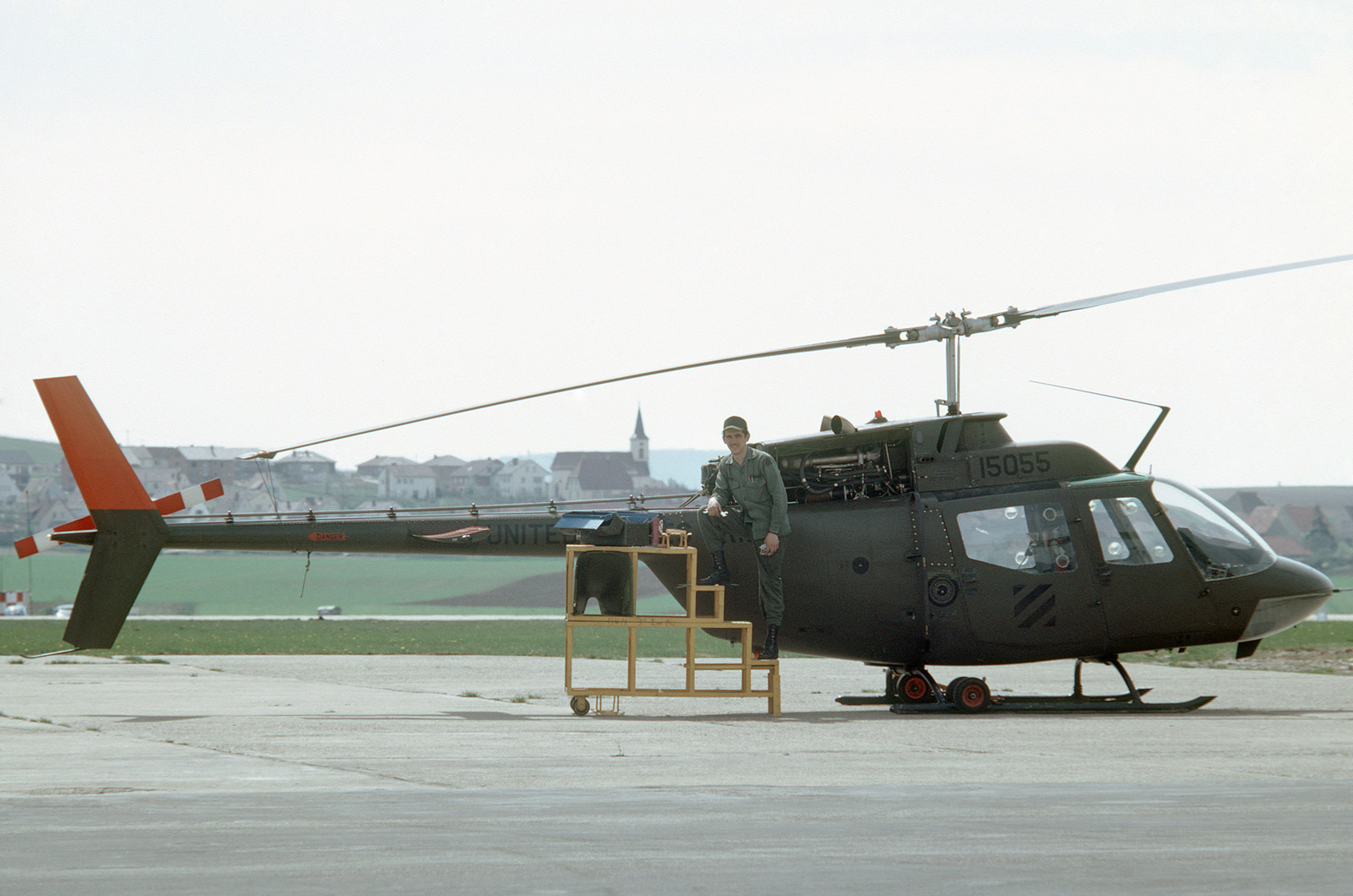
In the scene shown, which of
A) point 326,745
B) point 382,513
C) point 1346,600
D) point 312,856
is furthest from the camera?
point 1346,600

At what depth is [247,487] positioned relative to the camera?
599ft

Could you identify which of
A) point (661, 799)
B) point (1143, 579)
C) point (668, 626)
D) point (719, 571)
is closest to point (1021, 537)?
point (1143, 579)

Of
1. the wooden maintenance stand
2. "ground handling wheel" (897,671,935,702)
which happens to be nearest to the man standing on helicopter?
the wooden maintenance stand

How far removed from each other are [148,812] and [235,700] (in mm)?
6579

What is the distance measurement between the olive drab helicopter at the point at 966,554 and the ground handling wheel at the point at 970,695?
0.06ft

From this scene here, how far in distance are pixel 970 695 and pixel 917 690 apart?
2.34 ft

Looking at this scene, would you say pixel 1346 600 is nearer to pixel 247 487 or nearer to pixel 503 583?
pixel 503 583

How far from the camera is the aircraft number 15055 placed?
1230 centimetres

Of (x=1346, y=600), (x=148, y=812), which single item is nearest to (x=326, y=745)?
(x=148, y=812)

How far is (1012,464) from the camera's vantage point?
40.5 ft

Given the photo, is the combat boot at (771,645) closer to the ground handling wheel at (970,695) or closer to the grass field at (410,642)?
the ground handling wheel at (970,695)

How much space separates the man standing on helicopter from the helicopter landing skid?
150 centimetres

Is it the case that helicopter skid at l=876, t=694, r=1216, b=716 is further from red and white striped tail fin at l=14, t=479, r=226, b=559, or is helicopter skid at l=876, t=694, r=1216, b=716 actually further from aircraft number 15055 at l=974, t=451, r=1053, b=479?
red and white striped tail fin at l=14, t=479, r=226, b=559

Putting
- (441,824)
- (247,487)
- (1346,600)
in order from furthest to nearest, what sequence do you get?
(247,487), (1346,600), (441,824)
